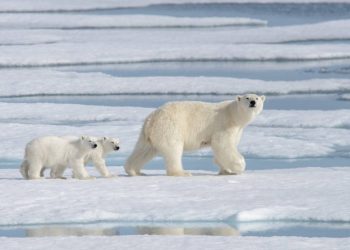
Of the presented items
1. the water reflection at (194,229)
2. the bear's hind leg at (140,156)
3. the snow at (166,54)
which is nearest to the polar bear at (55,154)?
the bear's hind leg at (140,156)

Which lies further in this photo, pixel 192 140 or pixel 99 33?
pixel 99 33

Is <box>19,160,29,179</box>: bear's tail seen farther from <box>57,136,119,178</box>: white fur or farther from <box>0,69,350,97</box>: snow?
<box>0,69,350,97</box>: snow

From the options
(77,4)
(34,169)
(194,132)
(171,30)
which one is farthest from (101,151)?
(77,4)

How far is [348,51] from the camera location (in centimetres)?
1788

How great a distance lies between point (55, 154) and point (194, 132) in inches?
43.2

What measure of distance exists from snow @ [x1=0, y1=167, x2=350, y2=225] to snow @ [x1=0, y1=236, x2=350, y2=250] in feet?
1.73

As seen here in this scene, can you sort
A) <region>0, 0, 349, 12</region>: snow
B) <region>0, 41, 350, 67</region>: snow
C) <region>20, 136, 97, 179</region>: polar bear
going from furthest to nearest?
<region>0, 0, 349, 12</region>: snow, <region>0, 41, 350, 67</region>: snow, <region>20, 136, 97, 179</region>: polar bear

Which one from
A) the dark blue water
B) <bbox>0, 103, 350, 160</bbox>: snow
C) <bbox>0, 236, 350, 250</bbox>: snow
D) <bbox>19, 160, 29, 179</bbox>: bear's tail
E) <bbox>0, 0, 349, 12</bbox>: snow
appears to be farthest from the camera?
<bbox>0, 0, 349, 12</bbox>: snow

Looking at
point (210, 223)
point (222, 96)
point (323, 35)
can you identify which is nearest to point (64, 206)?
point (210, 223)

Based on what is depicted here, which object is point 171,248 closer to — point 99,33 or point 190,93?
point 190,93

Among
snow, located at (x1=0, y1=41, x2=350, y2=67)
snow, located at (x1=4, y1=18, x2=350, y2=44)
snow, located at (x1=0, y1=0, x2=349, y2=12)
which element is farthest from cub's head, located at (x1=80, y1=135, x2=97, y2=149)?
snow, located at (x1=0, y1=0, x2=349, y2=12)

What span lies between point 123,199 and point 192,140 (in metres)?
1.24

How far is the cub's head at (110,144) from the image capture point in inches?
306

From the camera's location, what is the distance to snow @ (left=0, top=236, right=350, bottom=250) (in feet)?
17.9
